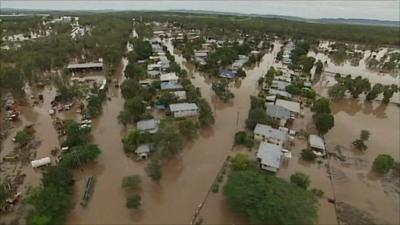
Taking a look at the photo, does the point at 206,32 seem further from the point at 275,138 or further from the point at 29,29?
the point at 275,138

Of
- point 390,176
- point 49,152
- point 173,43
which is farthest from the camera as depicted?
point 173,43

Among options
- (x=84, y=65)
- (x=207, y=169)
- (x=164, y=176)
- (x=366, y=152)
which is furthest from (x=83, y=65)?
(x=366, y=152)

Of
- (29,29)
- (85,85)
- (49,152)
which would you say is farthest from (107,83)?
(29,29)

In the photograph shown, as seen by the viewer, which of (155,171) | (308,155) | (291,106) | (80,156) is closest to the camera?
(155,171)

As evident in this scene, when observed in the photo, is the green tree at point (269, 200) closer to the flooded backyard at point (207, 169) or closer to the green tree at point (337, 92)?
the flooded backyard at point (207, 169)

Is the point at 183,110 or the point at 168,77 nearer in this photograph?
the point at 183,110

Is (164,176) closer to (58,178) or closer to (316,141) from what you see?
(58,178)
